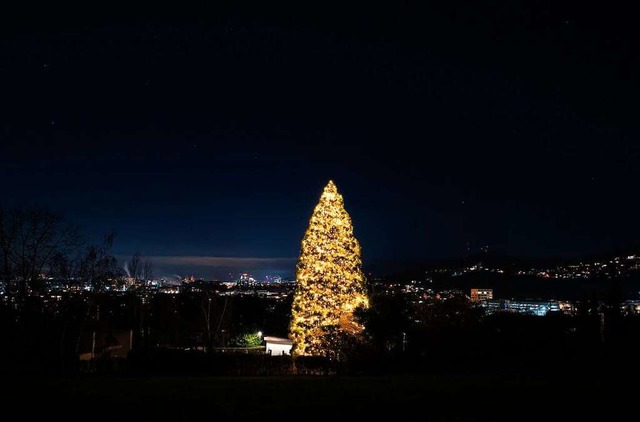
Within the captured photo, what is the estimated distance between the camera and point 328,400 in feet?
34.9

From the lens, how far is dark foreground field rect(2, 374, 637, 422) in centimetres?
926

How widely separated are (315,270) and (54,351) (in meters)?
10.5

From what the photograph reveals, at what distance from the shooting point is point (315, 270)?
24578 mm

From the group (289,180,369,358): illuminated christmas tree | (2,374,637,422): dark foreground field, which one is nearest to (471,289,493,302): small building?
(289,180,369,358): illuminated christmas tree

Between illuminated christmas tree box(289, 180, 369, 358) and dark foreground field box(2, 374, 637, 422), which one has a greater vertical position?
illuminated christmas tree box(289, 180, 369, 358)

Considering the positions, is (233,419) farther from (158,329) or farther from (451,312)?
(158,329)

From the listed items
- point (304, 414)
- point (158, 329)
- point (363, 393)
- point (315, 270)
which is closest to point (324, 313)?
point (315, 270)

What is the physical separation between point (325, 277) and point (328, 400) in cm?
1393

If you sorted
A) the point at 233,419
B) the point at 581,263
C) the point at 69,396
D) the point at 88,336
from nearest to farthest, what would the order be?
the point at 233,419
the point at 69,396
the point at 88,336
the point at 581,263

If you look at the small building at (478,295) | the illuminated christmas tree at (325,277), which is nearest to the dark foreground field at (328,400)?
the illuminated christmas tree at (325,277)

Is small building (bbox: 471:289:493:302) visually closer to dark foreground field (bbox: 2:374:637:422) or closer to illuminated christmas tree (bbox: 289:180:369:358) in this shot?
illuminated christmas tree (bbox: 289:180:369:358)

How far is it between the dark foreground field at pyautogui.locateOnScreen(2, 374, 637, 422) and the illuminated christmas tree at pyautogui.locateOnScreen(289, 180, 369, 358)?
10925 mm

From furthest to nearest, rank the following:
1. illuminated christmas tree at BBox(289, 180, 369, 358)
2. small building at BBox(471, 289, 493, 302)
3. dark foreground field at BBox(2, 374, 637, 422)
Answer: small building at BBox(471, 289, 493, 302), illuminated christmas tree at BBox(289, 180, 369, 358), dark foreground field at BBox(2, 374, 637, 422)

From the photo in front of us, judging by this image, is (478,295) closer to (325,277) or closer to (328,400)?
(325,277)
